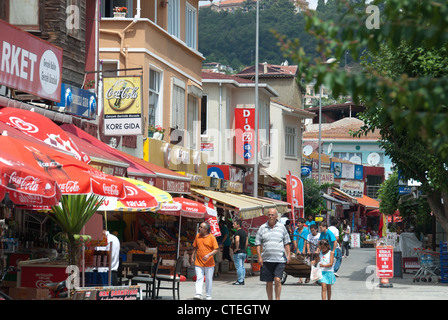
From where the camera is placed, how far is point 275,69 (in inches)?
2576

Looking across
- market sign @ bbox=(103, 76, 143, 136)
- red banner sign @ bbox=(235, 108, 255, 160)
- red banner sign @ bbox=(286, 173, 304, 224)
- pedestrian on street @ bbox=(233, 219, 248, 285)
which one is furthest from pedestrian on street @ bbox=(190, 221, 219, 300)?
red banner sign @ bbox=(235, 108, 255, 160)

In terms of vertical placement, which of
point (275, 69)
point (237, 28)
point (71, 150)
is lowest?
point (71, 150)

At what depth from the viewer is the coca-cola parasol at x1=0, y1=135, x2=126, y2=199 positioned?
9.40 metres

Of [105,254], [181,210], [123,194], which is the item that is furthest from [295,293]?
[123,194]

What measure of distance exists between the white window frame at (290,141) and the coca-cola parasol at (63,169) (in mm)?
40260

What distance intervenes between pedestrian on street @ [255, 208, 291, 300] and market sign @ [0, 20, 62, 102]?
5221 mm

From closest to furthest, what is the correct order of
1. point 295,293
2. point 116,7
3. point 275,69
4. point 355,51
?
point 355,51 → point 295,293 → point 116,7 → point 275,69

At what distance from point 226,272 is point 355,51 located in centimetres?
2405

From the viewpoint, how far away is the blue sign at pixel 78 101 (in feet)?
58.6

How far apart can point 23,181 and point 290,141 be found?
44580 millimetres

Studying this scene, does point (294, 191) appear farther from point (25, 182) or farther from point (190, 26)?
point (25, 182)

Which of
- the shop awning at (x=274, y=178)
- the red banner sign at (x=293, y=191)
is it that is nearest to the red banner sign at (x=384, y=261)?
the red banner sign at (x=293, y=191)

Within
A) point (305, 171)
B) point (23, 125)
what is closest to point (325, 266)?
point (23, 125)
